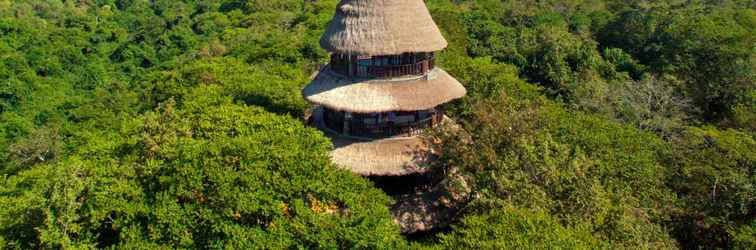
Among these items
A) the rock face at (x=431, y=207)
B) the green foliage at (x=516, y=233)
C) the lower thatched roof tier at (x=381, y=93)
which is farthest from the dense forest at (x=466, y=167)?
the lower thatched roof tier at (x=381, y=93)

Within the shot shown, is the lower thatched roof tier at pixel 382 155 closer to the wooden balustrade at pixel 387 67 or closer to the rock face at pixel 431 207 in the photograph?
the rock face at pixel 431 207

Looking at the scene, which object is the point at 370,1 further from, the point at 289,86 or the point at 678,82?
the point at 678,82

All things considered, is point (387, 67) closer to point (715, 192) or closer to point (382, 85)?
point (382, 85)

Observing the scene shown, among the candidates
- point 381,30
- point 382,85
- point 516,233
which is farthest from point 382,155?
point 516,233

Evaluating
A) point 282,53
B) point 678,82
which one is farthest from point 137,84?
point 678,82

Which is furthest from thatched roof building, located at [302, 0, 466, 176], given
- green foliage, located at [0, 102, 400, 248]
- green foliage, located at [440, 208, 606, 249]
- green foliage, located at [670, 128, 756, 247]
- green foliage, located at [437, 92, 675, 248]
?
green foliage, located at [670, 128, 756, 247]

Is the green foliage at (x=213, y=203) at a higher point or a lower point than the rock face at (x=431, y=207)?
higher

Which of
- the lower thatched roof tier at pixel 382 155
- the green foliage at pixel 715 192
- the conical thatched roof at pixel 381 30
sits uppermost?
the conical thatched roof at pixel 381 30
